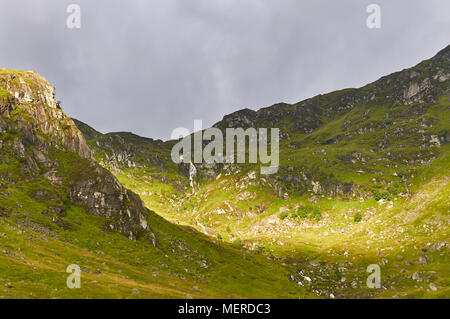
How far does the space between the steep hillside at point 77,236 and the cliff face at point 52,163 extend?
35cm

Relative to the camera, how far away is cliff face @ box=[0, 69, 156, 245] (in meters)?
92.9

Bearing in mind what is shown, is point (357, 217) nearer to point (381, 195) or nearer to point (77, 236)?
point (381, 195)

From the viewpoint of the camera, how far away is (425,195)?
15512 cm

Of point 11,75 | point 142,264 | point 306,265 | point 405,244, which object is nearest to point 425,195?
point 405,244

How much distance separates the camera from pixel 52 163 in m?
105

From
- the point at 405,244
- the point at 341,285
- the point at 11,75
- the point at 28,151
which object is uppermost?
the point at 11,75

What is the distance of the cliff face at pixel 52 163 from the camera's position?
92.9 metres

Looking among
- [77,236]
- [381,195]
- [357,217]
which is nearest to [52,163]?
[77,236]

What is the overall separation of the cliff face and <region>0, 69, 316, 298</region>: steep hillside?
349 mm

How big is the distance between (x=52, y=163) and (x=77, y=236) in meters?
44.3

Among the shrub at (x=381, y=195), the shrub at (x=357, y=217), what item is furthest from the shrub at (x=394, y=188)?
the shrub at (x=357, y=217)

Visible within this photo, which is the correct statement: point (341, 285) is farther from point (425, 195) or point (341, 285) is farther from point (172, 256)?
point (425, 195)

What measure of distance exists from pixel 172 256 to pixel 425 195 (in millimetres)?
154136
